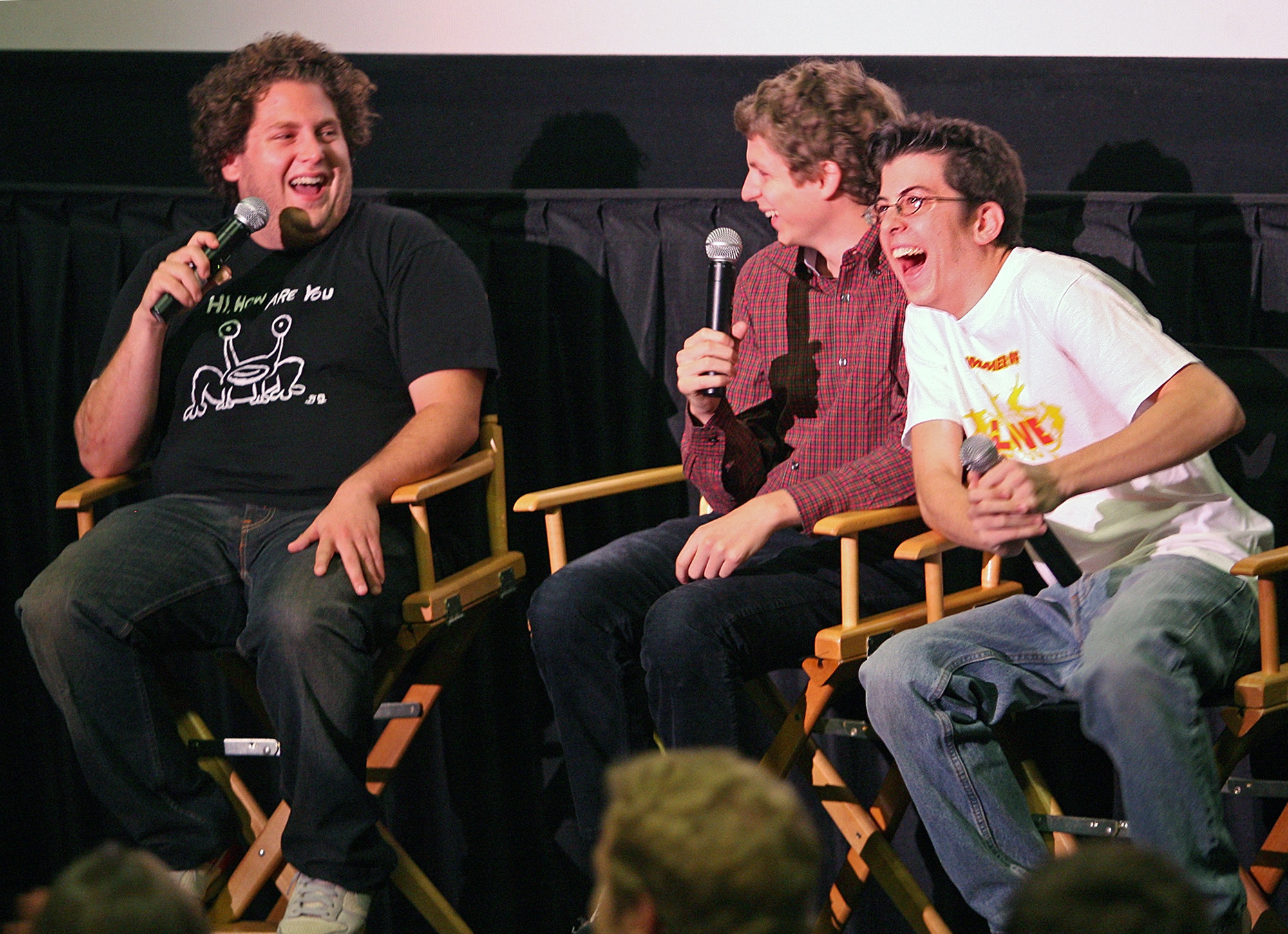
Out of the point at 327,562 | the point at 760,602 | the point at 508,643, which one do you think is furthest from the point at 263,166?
the point at 760,602

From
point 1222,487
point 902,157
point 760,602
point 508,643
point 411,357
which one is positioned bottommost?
point 508,643

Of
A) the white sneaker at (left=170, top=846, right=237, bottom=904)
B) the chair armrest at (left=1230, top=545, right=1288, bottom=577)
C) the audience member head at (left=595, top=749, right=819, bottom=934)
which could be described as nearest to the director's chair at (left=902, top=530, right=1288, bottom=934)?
the chair armrest at (left=1230, top=545, right=1288, bottom=577)

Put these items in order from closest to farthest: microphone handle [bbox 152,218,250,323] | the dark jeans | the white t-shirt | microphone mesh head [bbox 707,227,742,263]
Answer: the white t-shirt
the dark jeans
microphone mesh head [bbox 707,227,742,263]
microphone handle [bbox 152,218,250,323]

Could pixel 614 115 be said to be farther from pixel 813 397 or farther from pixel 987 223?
pixel 987 223

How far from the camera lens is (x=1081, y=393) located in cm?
203

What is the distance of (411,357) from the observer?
242 cm

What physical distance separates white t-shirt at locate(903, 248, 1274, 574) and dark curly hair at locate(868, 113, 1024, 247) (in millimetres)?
80

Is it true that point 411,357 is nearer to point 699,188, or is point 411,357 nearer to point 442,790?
point 699,188

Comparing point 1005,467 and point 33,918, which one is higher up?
point 1005,467

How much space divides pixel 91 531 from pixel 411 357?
616mm

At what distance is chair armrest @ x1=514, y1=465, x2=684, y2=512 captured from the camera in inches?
92.7

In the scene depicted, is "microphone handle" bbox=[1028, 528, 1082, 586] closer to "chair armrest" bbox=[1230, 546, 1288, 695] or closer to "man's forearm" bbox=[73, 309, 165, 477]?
"chair armrest" bbox=[1230, 546, 1288, 695]

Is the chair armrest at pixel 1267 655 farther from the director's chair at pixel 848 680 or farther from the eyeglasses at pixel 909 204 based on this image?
the eyeglasses at pixel 909 204

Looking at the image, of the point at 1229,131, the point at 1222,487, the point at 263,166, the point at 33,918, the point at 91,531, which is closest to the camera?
the point at 33,918
